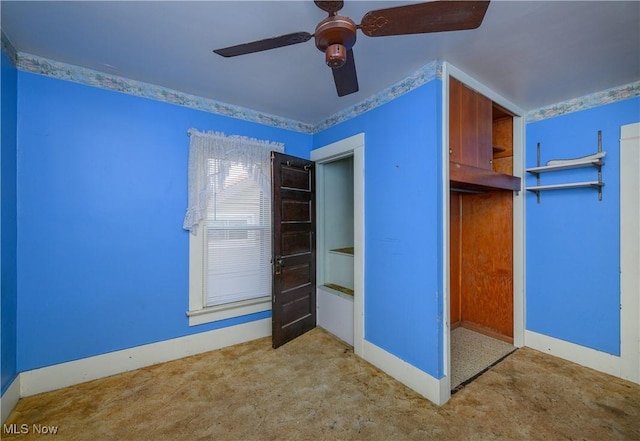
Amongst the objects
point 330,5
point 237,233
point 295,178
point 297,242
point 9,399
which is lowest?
point 9,399

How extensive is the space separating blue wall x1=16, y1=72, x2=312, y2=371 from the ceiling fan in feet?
5.20

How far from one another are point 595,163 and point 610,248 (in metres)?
0.76

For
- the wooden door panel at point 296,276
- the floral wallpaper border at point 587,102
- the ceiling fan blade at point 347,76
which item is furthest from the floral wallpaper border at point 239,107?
the wooden door panel at point 296,276

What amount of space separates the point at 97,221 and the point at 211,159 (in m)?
1.09

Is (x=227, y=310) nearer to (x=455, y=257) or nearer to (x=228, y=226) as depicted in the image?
(x=228, y=226)

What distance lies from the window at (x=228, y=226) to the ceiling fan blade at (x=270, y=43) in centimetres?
143

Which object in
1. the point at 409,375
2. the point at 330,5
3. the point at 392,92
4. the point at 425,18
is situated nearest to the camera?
the point at 425,18

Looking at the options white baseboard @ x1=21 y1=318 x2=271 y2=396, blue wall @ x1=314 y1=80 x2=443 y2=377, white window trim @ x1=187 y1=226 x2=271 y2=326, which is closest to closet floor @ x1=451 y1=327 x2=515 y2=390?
blue wall @ x1=314 y1=80 x2=443 y2=377

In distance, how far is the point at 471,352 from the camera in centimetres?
267

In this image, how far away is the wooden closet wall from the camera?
2.89 meters

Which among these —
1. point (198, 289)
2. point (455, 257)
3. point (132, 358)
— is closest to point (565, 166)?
point (455, 257)

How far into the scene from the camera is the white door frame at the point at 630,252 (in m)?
2.20

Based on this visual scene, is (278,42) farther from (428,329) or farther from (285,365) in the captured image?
(285,365)

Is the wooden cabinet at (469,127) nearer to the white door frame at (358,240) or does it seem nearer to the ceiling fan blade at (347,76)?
the white door frame at (358,240)
